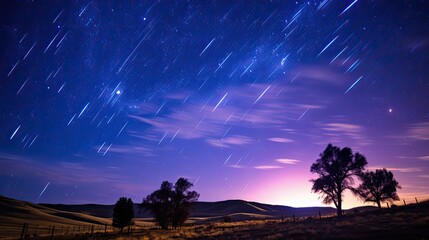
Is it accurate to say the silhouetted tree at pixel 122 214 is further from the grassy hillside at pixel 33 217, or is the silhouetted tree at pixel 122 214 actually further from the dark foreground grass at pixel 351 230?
the grassy hillside at pixel 33 217

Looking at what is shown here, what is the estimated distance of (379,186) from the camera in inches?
2205

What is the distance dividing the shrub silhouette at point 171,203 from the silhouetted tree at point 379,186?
115ft

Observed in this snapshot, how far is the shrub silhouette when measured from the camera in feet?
157

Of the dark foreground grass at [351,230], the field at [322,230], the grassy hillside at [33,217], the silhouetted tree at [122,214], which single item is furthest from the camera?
the grassy hillside at [33,217]

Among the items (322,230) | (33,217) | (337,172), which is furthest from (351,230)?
(33,217)

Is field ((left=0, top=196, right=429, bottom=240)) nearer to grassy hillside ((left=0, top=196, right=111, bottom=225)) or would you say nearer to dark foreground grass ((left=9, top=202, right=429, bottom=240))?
dark foreground grass ((left=9, top=202, right=429, bottom=240))

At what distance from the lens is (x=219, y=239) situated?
25.4m

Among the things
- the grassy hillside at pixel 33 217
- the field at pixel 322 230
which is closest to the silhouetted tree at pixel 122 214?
the field at pixel 322 230

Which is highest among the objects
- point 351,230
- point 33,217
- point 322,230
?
point 33,217

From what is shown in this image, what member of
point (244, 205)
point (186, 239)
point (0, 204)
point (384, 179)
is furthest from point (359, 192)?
point (244, 205)

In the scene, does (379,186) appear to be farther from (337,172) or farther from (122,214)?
(122,214)

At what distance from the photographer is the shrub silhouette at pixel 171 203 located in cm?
4788

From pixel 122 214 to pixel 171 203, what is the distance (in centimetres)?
865

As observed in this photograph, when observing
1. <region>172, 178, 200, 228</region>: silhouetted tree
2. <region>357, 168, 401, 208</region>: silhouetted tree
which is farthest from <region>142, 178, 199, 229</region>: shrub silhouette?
<region>357, 168, 401, 208</region>: silhouetted tree
